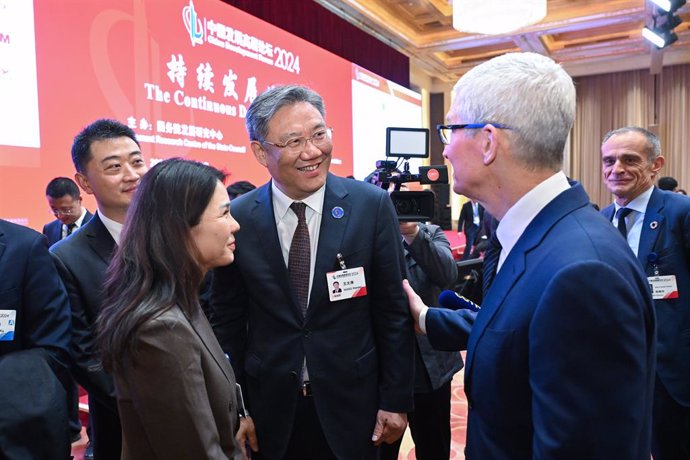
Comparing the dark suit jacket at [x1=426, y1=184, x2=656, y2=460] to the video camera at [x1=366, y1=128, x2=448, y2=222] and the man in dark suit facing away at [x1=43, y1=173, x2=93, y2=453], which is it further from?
the man in dark suit facing away at [x1=43, y1=173, x2=93, y2=453]

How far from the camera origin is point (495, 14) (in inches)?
198

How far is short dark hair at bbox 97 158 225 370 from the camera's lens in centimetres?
107

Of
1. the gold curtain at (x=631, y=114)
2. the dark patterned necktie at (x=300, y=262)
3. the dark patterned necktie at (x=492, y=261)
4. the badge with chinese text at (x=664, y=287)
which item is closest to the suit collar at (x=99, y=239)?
the dark patterned necktie at (x=300, y=262)

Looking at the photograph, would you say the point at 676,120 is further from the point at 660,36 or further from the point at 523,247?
the point at 523,247

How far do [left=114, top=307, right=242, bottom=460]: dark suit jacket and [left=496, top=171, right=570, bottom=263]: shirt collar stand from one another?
68 centimetres

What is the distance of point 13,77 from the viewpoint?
2775 millimetres

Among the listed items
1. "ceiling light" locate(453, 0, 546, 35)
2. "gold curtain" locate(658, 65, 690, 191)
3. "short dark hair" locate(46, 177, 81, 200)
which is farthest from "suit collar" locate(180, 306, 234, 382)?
"gold curtain" locate(658, 65, 690, 191)

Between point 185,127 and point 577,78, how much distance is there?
8.81 m

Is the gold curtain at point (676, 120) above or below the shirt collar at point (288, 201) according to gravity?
above

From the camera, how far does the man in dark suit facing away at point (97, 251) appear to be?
1.48m

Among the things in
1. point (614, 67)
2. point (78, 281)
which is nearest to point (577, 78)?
point (614, 67)

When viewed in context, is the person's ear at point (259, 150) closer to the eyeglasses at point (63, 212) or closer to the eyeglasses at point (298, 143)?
the eyeglasses at point (298, 143)

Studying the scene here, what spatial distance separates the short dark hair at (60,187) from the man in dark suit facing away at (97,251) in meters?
1.50

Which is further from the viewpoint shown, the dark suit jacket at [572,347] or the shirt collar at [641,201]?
the shirt collar at [641,201]
